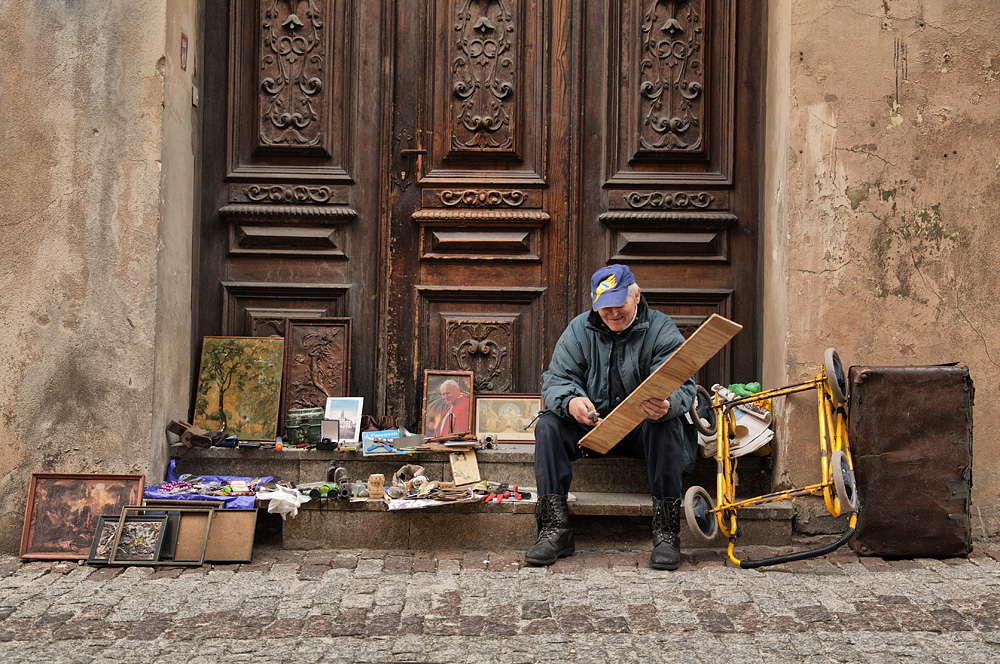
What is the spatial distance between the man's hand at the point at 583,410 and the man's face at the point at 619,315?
15.6 inches

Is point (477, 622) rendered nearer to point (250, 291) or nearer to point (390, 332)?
point (390, 332)

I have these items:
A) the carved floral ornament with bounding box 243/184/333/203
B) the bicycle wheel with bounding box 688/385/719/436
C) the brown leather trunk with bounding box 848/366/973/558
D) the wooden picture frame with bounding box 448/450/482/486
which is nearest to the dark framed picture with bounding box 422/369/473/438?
the wooden picture frame with bounding box 448/450/482/486

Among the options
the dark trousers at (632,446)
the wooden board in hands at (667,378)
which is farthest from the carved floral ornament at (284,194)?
the wooden board in hands at (667,378)

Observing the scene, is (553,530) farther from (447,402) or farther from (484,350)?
(484,350)

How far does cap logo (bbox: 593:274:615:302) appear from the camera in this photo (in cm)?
436

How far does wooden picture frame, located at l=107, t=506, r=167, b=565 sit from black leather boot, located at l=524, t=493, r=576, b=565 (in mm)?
1707

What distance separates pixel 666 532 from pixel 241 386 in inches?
97.3

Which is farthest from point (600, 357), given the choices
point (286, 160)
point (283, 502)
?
point (286, 160)

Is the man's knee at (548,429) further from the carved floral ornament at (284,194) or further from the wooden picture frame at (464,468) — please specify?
the carved floral ornament at (284,194)

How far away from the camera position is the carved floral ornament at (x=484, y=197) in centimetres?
529

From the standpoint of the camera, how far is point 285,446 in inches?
194

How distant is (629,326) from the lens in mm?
4441

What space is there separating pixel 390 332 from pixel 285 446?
2.97 feet

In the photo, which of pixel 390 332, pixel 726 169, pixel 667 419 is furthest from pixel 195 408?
pixel 726 169
